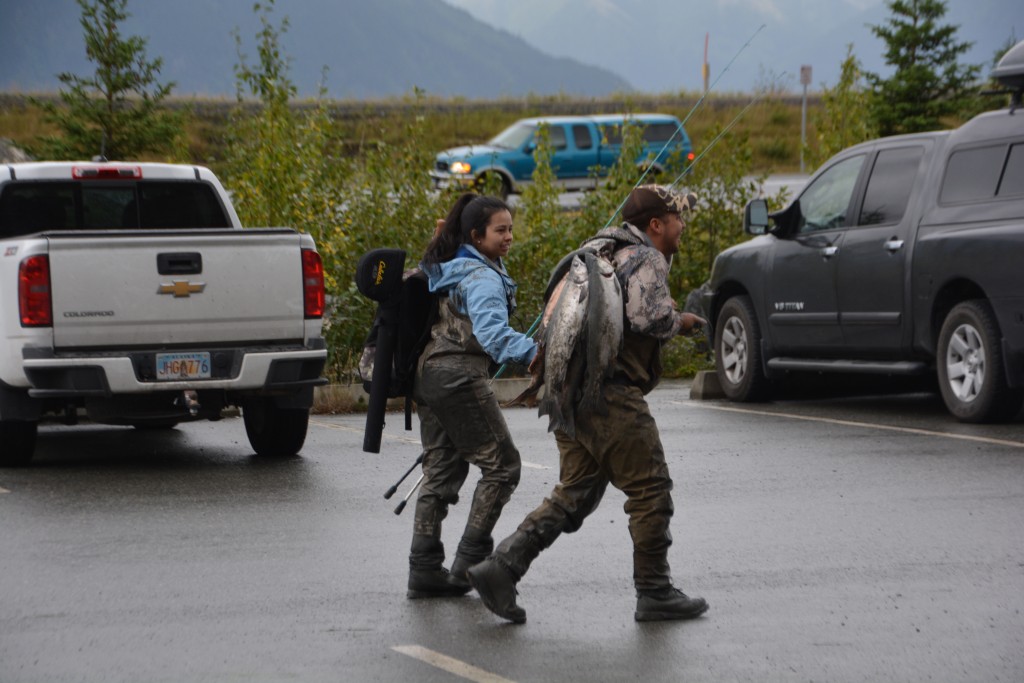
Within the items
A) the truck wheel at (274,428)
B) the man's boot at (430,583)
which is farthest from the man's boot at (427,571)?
the truck wheel at (274,428)

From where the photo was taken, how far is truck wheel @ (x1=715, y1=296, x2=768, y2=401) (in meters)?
14.3

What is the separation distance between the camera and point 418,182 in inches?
663

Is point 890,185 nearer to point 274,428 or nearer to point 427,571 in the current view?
point 274,428

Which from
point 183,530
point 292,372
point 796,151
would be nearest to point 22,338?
point 292,372

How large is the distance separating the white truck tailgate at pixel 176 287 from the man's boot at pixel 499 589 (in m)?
4.46

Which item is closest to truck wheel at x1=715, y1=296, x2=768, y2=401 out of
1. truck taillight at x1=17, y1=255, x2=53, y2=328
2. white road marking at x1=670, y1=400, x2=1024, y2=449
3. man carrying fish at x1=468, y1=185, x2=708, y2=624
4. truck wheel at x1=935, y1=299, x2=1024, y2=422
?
white road marking at x1=670, y1=400, x2=1024, y2=449

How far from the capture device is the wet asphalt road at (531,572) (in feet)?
19.4

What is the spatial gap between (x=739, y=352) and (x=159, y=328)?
18.9ft

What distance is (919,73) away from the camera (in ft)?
102

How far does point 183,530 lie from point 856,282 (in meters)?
6.41

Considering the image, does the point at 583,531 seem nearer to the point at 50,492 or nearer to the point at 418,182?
the point at 50,492

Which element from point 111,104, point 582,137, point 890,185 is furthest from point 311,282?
point 582,137

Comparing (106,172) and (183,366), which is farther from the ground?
(106,172)

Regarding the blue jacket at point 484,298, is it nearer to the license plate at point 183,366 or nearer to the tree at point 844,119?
the license plate at point 183,366
